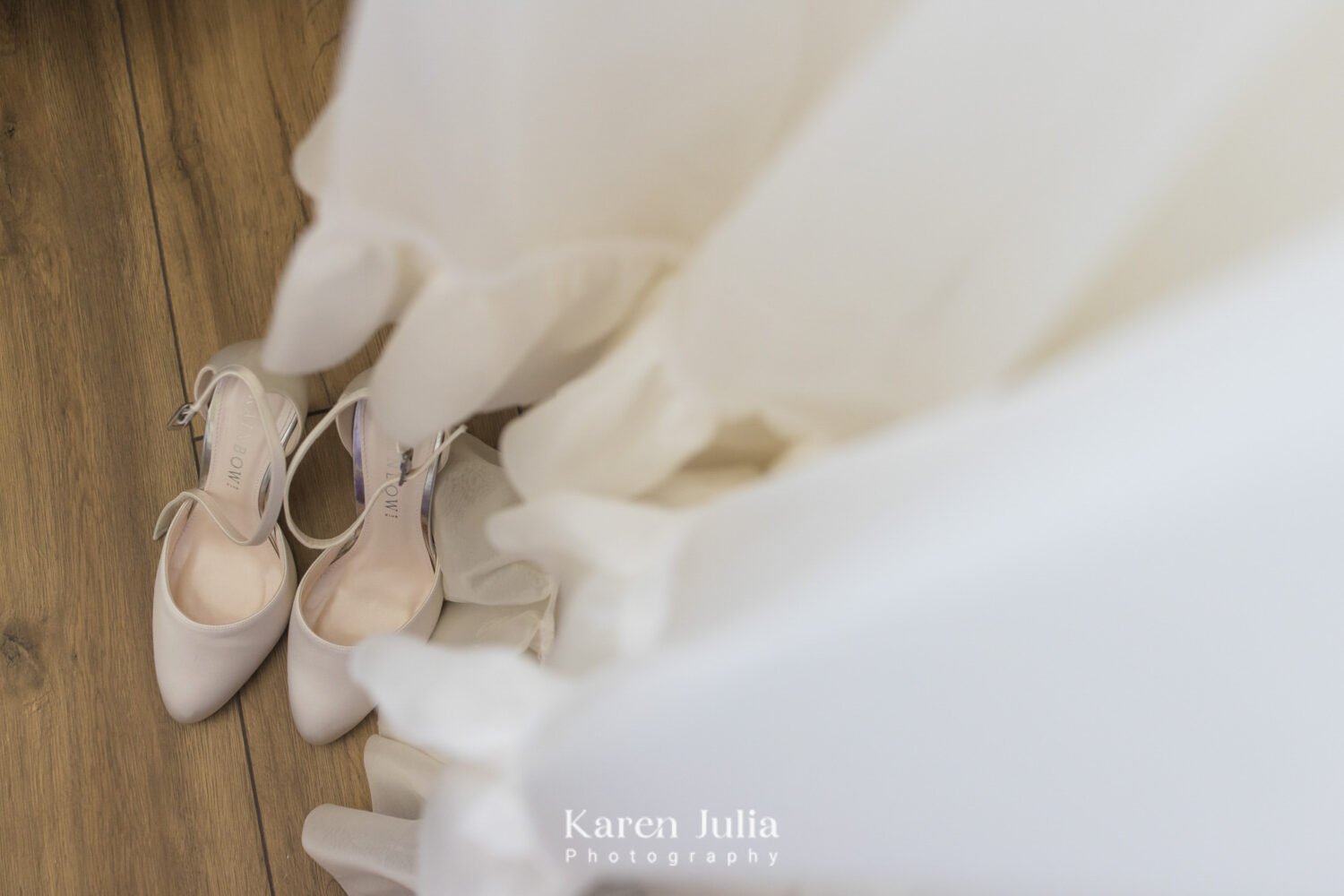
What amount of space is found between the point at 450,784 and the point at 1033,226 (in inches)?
11.2

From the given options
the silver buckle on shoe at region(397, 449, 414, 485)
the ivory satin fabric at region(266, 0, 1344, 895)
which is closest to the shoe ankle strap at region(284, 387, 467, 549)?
the silver buckle on shoe at region(397, 449, 414, 485)

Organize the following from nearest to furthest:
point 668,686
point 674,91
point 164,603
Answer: point 668,686 < point 674,91 < point 164,603

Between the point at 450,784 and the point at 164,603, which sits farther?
the point at 164,603

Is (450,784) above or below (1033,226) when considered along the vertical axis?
below

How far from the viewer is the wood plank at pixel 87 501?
88 centimetres

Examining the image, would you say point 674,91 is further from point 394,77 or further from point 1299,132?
point 1299,132

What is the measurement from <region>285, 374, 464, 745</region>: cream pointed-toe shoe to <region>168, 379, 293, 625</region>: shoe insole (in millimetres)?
47

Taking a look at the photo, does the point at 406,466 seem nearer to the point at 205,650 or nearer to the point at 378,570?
the point at 378,570

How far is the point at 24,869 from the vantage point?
34.5 inches

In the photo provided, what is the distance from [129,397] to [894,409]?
0.87 meters

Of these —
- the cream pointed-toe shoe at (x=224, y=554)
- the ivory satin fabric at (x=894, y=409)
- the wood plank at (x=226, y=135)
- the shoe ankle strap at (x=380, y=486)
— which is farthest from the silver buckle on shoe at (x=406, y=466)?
the ivory satin fabric at (x=894, y=409)

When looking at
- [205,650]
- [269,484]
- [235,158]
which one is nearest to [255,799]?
[205,650]

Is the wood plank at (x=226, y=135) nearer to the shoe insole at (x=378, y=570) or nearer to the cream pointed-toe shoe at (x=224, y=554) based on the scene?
the cream pointed-toe shoe at (x=224, y=554)

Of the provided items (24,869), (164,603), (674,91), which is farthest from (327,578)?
(674,91)
